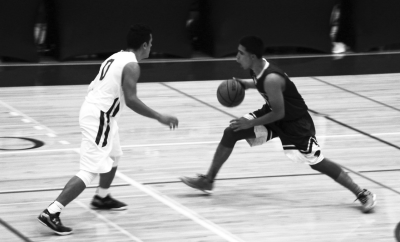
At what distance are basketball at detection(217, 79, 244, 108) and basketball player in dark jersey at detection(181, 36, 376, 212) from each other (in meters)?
0.22

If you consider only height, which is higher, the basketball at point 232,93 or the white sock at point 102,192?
the basketball at point 232,93

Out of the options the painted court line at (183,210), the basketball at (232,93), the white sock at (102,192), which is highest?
the basketball at (232,93)

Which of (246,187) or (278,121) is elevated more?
(278,121)

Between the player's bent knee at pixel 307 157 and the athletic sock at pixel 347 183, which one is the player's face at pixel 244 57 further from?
the athletic sock at pixel 347 183

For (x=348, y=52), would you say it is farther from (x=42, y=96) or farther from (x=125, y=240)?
(x=125, y=240)

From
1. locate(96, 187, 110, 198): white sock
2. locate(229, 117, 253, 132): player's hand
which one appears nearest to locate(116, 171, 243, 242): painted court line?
locate(96, 187, 110, 198): white sock

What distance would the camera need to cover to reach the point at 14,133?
26.1ft

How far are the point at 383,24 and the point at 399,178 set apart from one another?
5.94 m

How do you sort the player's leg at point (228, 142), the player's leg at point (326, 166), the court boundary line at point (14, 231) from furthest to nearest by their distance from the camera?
the player's leg at point (228, 142), the player's leg at point (326, 166), the court boundary line at point (14, 231)

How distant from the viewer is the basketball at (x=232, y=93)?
618 centimetres

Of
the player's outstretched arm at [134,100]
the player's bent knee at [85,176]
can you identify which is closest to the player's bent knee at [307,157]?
the player's outstretched arm at [134,100]

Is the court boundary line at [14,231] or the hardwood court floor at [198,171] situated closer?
the court boundary line at [14,231]

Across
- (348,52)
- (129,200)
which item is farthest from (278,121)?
(348,52)

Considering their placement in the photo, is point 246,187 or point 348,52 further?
point 348,52
